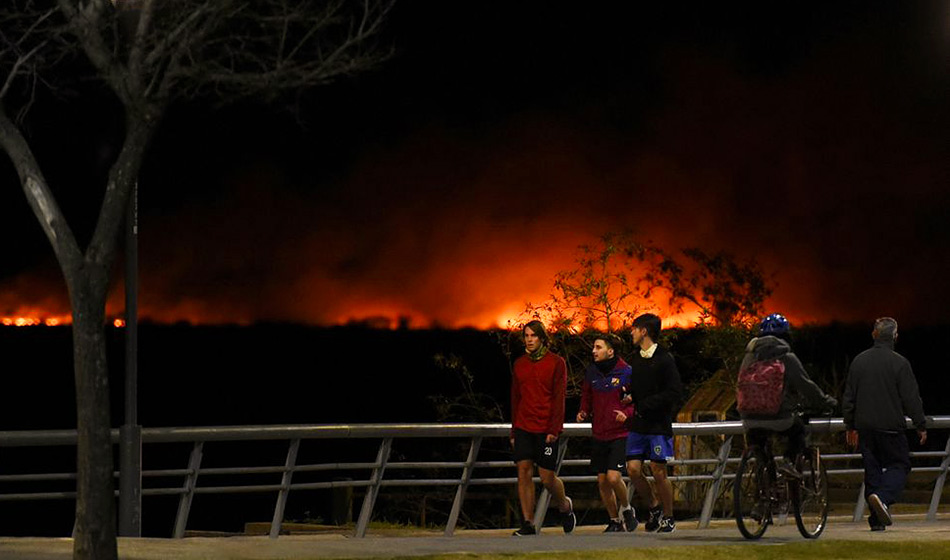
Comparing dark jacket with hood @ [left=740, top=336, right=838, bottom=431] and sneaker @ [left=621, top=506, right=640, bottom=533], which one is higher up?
dark jacket with hood @ [left=740, top=336, right=838, bottom=431]

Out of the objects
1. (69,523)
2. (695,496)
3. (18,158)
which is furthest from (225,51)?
(69,523)

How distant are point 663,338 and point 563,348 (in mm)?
2179

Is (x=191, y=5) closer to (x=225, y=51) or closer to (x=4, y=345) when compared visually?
(x=225, y=51)

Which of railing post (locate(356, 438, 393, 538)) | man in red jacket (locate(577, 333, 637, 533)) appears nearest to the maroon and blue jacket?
man in red jacket (locate(577, 333, 637, 533))

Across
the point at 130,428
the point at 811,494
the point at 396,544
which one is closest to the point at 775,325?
the point at 811,494

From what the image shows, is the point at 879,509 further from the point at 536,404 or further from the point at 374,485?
the point at 374,485

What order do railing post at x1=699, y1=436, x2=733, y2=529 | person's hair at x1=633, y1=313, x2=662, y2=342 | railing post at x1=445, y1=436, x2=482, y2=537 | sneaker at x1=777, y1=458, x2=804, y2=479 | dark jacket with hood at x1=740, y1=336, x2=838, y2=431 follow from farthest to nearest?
railing post at x1=699, y1=436, x2=733, y2=529
railing post at x1=445, y1=436, x2=482, y2=537
person's hair at x1=633, y1=313, x2=662, y2=342
sneaker at x1=777, y1=458, x2=804, y2=479
dark jacket with hood at x1=740, y1=336, x2=838, y2=431

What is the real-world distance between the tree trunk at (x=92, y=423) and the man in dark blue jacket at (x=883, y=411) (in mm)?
7511

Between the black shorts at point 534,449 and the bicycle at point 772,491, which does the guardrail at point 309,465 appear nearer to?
the black shorts at point 534,449

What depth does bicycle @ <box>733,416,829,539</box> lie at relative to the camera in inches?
627

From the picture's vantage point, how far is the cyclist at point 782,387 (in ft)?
52.1

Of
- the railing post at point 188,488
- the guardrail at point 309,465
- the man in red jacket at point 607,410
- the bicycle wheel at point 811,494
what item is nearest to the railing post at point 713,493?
the guardrail at point 309,465

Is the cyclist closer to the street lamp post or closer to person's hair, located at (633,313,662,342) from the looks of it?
person's hair, located at (633,313,662,342)

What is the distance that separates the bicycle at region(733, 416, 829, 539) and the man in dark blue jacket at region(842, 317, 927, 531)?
3.08 feet
